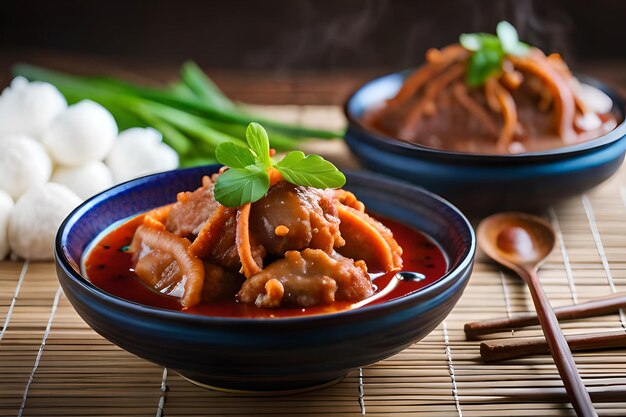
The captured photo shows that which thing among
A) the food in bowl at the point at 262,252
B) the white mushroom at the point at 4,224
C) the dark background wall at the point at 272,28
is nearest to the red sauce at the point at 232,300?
the food in bowl at the point at 262,252

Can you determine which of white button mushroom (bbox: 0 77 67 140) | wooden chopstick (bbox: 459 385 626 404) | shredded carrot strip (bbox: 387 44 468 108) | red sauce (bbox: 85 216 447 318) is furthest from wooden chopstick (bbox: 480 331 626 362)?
white button mushroom (bbox: 0 77 67 140)

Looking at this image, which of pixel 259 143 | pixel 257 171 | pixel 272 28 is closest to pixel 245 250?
pixel 257 171

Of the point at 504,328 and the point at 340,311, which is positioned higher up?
the point at 340,311

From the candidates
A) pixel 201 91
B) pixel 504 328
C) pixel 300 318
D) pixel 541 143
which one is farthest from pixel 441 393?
pixel 201 91

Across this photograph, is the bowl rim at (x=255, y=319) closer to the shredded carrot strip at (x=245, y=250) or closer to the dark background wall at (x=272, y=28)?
the shredded carrot strip at (x=245, y=250)

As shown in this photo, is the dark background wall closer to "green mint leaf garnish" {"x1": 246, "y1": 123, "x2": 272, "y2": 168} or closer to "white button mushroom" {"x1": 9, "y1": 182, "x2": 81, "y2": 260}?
"white button mushroom" {"x1": 9, "y1": 182, "x2": 81, "y2": 260}

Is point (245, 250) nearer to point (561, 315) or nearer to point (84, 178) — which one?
point (561, 315)

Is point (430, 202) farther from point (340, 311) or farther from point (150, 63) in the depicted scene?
point (150, 63)
